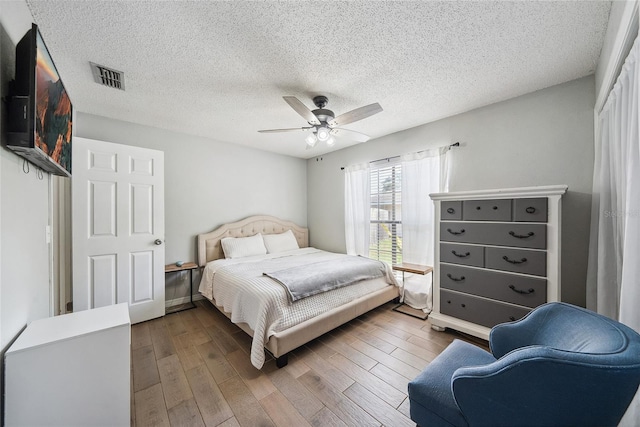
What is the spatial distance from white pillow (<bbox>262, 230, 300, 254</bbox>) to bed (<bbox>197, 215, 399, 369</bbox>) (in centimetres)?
27

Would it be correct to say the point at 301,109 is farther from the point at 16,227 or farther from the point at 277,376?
the point at 277,376

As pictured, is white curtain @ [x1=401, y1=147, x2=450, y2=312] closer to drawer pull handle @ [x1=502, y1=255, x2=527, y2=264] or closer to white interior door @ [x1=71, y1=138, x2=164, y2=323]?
drawer pull handle @ [x1=502, y1=255, x2=527, y2=264]

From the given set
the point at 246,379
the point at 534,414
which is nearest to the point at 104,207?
the point at 246,379

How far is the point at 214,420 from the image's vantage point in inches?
58.2

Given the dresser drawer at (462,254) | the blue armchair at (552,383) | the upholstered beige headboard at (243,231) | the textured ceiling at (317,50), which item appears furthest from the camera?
the upholstered beige headboard at (243,231)

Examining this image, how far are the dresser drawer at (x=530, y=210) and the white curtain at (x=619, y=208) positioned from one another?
0.31 metres

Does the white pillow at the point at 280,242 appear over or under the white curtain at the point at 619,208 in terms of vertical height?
under

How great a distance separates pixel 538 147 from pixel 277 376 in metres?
3.23

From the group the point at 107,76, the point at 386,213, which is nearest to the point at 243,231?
the point at 386,213

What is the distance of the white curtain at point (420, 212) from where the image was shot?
9.99 ft

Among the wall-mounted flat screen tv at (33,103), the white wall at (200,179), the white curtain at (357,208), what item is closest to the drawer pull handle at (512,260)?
the white curtain at (357,208)

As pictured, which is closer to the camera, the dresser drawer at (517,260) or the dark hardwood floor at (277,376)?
the dark hardwood floor at (277,376)

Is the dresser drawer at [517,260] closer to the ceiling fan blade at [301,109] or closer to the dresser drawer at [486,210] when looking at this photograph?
the dresser drawer at [486,210]

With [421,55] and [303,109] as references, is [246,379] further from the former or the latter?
[421,55]
